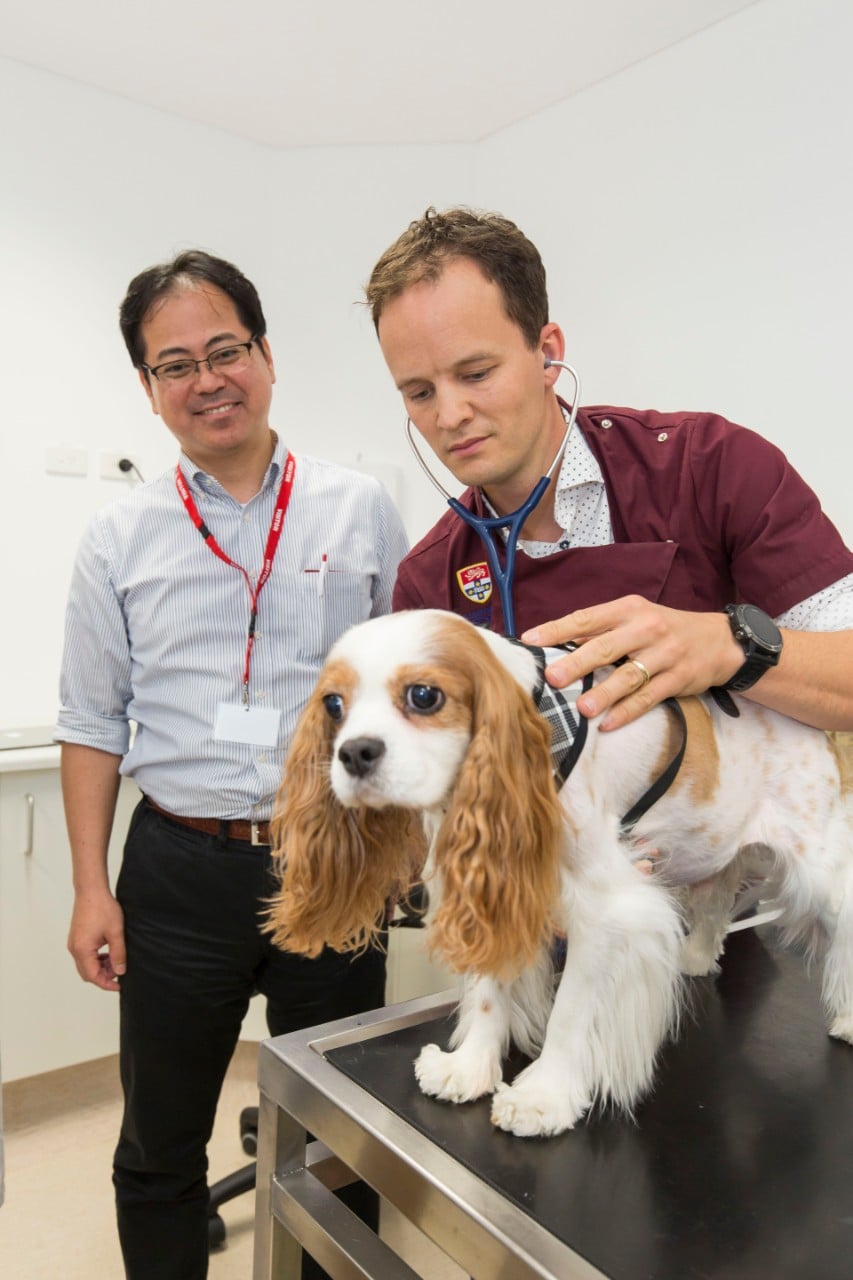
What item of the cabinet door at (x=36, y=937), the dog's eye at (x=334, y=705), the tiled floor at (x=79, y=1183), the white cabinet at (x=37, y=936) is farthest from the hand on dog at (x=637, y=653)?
the cabinet door at (x=36, y=937)

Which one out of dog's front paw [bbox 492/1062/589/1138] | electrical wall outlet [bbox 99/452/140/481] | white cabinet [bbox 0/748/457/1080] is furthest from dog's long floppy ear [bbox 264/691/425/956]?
electrical wall outlet [bbox 99/452/140/481]

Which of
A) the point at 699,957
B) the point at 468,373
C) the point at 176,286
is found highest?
the point at 176,286

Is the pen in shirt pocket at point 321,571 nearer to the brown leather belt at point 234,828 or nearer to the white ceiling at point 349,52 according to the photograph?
the brown leather belt at point 234,828

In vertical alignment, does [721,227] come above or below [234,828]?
above

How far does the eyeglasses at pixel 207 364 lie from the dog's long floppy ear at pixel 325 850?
3.54 ft

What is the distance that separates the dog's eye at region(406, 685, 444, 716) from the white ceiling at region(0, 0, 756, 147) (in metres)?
2.67

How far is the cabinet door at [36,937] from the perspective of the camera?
8.66 feet

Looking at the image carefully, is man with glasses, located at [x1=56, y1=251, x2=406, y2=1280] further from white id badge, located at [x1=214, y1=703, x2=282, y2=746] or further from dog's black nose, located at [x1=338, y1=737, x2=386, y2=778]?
dog's black nose, located at [x1=338, y1=737, x2=386, y2=778]

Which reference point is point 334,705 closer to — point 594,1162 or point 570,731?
point 570,731

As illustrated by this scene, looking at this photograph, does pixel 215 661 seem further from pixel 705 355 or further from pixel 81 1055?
pixel 705 355

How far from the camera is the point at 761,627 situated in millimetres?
1097

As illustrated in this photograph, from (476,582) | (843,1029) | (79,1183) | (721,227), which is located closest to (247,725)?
(476,582)

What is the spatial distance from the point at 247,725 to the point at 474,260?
40.9 inches

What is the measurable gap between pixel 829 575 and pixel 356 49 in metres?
2.70
